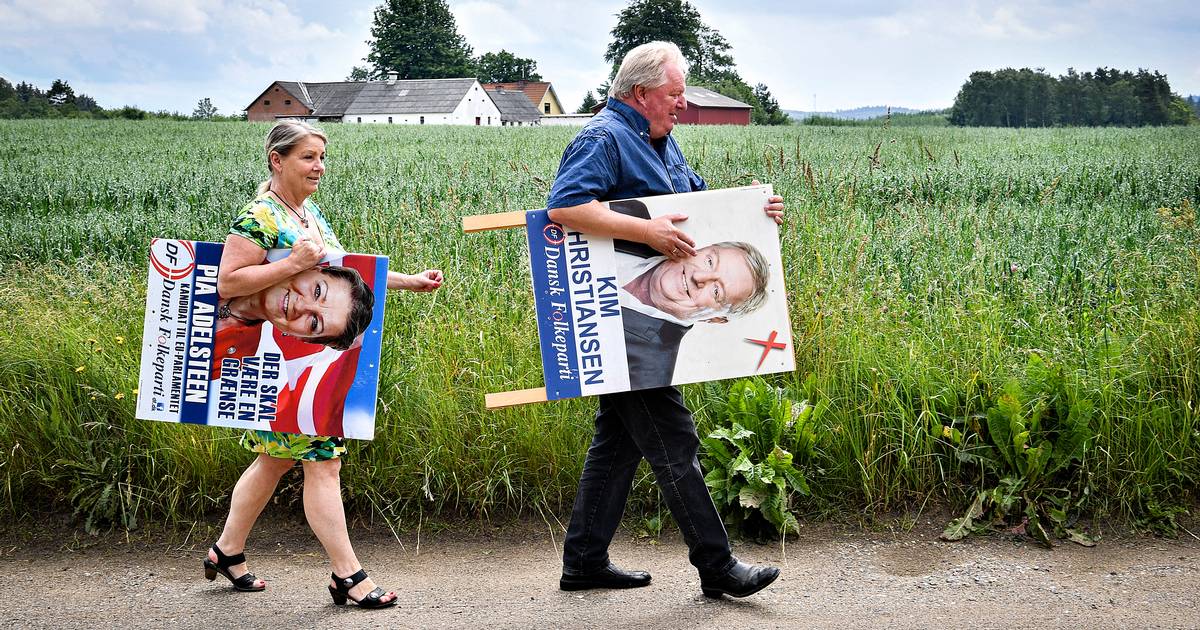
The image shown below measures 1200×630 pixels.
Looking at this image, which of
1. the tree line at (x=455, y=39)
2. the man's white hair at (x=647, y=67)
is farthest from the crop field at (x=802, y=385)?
the tree line at (x=455, y=39)

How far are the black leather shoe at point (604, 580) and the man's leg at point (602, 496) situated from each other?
20 millimetres

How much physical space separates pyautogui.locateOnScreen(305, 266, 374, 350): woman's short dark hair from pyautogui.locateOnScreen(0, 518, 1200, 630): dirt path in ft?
3.32

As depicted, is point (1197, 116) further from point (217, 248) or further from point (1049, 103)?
point (217, 248)

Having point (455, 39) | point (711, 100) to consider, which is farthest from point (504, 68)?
point (711, 100)

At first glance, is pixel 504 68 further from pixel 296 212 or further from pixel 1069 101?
pixel 296 212

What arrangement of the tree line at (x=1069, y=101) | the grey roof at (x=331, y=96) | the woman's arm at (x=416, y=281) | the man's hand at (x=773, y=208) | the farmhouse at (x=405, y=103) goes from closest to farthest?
the man's hand at (x=773, y=208) < the woman's arm at (x=416, y=281) < the tree line at (x=1069, y=101) < the farmhouse at (x=405, y=103) < the grey roof at (x=331, y=96)

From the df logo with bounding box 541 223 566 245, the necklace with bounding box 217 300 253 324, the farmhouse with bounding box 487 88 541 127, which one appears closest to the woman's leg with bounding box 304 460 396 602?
the necklace with bounding box 217 300 253 324

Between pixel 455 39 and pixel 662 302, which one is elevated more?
pixel 455 39

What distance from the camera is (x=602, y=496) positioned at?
12.1ft

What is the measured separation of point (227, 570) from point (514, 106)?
298 ft

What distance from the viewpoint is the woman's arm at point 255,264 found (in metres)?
3.28

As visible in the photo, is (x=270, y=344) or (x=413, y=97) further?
(x=413, y=97)

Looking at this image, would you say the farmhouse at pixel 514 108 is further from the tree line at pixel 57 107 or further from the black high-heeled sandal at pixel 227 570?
the black high-heeled sandal at pixel 227 570

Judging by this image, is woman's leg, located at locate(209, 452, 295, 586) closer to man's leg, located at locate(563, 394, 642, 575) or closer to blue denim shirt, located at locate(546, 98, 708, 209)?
man's leg, located at locate(563, 394, 642, 575)
